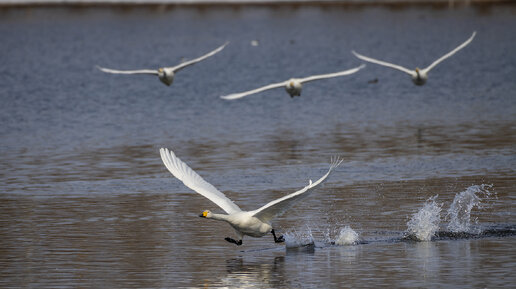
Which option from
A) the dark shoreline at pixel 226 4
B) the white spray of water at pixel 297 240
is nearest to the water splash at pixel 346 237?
the white spray of water at pixel 297 240

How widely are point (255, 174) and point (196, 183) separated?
6006 millimetres

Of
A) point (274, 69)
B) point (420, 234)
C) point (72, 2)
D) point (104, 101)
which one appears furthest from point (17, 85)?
point (72, 2)

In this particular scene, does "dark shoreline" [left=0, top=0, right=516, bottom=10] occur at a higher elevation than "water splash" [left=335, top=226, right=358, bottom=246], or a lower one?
higher

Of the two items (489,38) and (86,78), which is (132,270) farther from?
(489,38)

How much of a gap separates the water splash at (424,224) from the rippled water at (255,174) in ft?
0.53

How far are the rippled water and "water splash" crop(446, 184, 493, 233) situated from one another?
0.46ft

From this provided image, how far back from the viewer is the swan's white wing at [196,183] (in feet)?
52.9

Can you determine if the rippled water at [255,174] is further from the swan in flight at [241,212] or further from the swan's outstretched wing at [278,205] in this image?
the swan's outstretched wing at [278,205]

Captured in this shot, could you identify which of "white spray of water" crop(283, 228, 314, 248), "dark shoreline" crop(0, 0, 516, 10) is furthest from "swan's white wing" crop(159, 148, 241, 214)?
"dark shoreline" crop(0, 0, 516, 10)

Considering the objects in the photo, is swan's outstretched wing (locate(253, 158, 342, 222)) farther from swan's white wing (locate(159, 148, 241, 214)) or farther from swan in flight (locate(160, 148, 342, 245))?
swan's white wing (locate(159, 148, 241, 214))

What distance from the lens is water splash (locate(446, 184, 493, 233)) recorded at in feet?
54.0

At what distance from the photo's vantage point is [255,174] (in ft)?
72.9

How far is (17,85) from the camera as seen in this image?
49.7 metres

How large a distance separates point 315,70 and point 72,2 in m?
112
